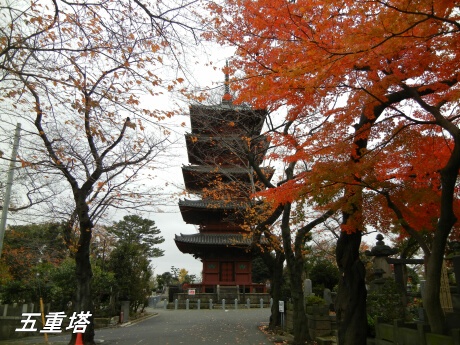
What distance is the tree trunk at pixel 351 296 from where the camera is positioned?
7.09m

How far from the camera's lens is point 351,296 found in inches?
285

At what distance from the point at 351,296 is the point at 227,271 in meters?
23.1

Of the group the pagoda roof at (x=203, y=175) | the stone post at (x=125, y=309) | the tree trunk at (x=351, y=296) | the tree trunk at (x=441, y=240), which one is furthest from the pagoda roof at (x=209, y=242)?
the tree trunk at (x=441, y=240)

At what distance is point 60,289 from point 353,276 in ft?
51.5

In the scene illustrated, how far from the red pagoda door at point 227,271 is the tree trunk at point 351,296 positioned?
22711mm

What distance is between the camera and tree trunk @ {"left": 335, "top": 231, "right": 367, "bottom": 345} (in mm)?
7086

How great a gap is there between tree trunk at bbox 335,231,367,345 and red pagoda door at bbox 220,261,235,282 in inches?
894

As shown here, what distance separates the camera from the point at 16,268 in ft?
72.3

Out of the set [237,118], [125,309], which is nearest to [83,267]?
[237,118]

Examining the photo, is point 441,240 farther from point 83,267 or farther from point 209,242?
point 209,242

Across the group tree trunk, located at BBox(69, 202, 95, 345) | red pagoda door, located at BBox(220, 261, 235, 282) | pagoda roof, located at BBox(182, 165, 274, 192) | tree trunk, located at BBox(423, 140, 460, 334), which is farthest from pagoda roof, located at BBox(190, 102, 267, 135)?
red pagoda door, located at BBox(220, 261, 235, 282)

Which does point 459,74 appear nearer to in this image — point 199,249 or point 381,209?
point 381,209

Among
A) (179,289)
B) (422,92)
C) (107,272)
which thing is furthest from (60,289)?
(179,289)

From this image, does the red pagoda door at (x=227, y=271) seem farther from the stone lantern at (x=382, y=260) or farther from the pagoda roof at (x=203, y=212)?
the stone lantern at (x=382, y=260)
